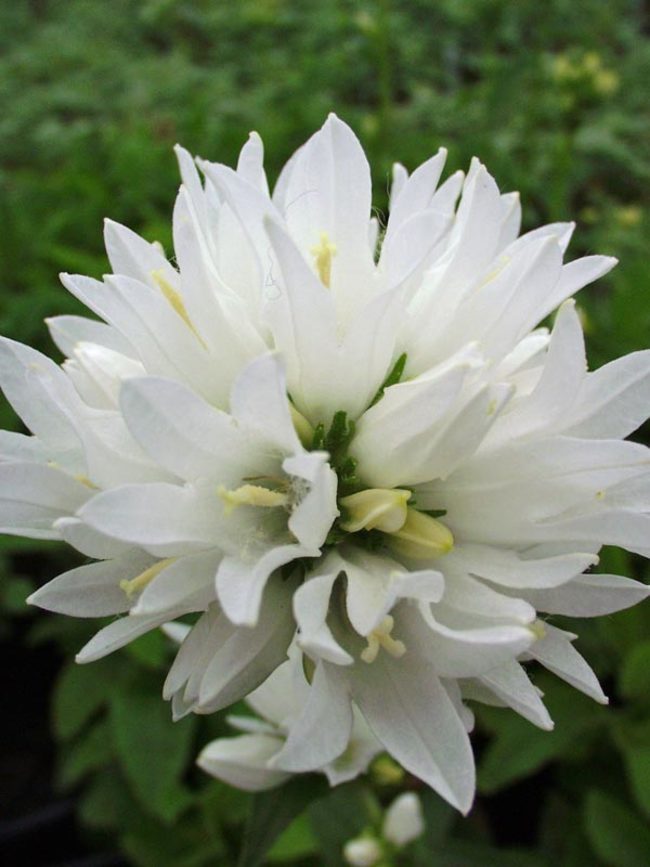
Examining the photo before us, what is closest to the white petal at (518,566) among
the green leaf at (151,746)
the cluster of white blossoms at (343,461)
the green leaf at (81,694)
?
the cluster of white blossoms at (343,461)

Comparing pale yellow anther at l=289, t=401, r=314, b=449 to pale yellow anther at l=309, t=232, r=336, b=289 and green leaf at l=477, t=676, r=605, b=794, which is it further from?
green leaf at l=477, t=676, r=605, b=794

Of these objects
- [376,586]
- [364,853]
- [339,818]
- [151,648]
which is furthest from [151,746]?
[376,586]

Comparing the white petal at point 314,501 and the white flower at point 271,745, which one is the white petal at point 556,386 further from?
the white flower at point 271,745

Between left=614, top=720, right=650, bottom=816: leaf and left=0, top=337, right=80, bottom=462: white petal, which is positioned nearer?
left=0, top=337, right=80, bottom=462: white petal

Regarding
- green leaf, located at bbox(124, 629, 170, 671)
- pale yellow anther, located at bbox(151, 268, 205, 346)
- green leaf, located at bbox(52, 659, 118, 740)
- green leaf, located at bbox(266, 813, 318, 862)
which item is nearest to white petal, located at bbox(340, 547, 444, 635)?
pale yellow anther, located at bbox(151, 268, 205, 346)

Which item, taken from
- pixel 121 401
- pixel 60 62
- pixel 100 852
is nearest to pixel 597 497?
pixel 121 401

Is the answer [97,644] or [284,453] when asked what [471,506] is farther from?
[97,644]

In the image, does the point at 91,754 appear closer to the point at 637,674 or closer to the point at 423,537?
the point at 637,674
